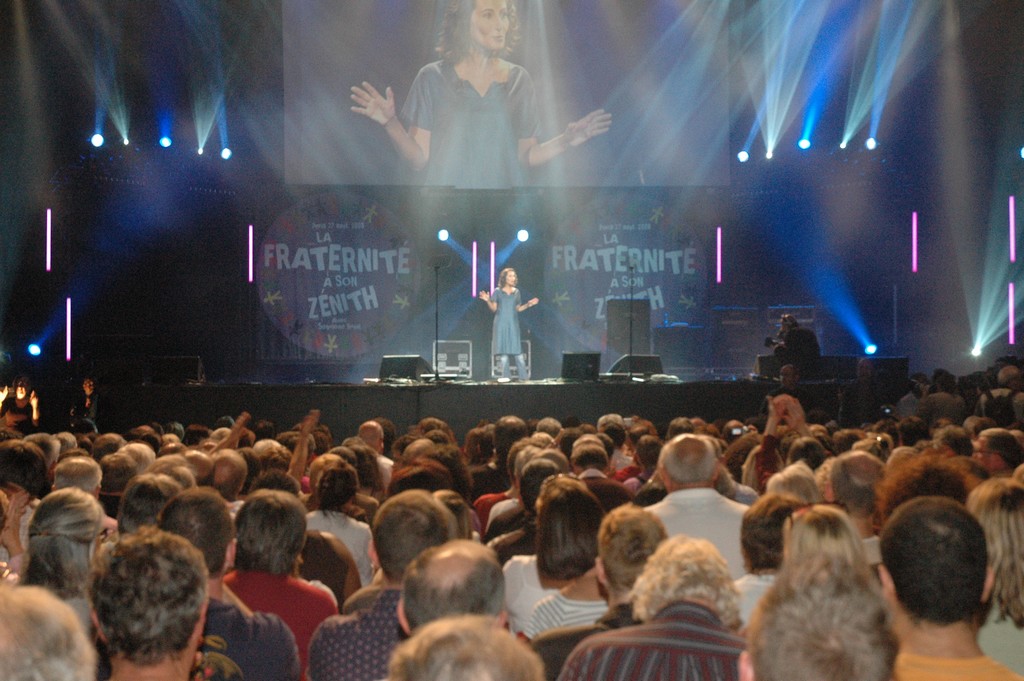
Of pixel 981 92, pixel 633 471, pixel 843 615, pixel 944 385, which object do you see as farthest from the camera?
pixel 981 92

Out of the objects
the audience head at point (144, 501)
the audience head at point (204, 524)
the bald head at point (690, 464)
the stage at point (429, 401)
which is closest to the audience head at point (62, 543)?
the audience head at point (204, 524)

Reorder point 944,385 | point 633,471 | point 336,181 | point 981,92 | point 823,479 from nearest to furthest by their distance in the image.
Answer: point 823,479 < point 633,471 < point 944,385 < point 981,92 < point 336,181

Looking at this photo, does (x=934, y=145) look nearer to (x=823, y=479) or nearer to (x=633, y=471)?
(x=633, y=471)

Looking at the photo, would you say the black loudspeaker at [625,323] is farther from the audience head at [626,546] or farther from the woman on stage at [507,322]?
the audience head at [626,546]

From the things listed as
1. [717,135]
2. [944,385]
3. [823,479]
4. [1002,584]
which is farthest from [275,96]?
[1002,584]

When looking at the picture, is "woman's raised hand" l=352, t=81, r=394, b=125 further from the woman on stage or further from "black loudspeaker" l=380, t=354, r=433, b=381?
"black loudspeaker" l=380, t=354, r=433, b=381

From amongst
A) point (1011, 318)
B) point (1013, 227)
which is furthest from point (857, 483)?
point (1013, 227)

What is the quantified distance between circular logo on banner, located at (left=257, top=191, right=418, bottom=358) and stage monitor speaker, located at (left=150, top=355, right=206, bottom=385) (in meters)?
3.54

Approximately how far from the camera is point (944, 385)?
992 centimetres

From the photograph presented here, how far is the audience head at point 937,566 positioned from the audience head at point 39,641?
1.60 m

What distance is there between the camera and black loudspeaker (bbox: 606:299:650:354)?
15.9 m

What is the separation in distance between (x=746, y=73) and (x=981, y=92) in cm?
332

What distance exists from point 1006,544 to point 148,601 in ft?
6.64

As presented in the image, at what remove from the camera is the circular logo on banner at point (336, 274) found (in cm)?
1722
